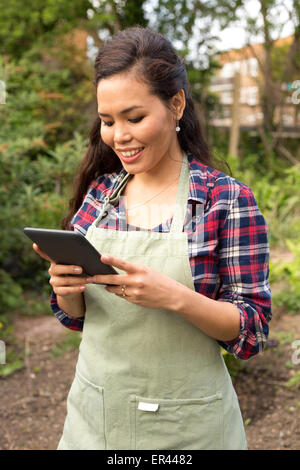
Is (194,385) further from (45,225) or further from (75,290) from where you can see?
(45,225)

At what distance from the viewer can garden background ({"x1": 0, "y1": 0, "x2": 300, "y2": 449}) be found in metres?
2.97

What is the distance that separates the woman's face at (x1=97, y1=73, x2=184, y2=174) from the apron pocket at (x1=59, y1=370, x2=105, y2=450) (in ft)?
2.03

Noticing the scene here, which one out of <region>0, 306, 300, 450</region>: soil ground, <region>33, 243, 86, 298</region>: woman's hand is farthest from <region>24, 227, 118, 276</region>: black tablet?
<region>0, 306, 300, 450</region>: soil ground

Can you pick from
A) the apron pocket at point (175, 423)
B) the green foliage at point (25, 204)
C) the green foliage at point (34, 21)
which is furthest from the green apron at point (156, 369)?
the green foliage at point (34, 21)

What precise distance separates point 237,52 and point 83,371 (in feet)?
30.0

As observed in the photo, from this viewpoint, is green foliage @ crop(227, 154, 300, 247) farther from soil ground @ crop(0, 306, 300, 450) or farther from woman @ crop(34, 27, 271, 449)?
woman @ crop(34, 27, 271, 449)

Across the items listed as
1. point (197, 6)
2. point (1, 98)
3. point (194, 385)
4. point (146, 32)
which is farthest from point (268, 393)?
point (197, 6)

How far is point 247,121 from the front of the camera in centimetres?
1110

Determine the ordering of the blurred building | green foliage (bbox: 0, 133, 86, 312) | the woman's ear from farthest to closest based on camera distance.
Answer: the blurred building < green foliage (bbox: 0, 133, 86, 312) < the woman's ear

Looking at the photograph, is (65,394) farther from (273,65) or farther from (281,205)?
(273,65)

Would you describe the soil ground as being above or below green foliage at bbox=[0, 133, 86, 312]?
below

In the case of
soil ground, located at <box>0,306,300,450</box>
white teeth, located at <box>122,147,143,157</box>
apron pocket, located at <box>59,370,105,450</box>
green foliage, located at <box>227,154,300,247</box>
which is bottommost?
soil ground, located at <box>0,306,300,450</box>

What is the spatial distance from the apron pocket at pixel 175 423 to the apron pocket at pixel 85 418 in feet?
0.33

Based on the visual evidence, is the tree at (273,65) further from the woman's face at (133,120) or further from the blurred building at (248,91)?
the woman's face at (133,120)
